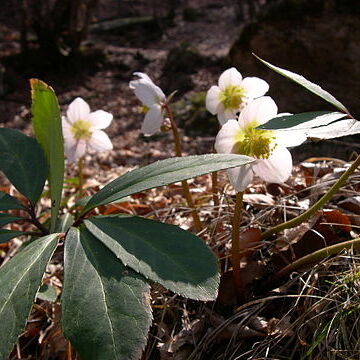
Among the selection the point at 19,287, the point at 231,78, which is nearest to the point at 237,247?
the point at 19,287

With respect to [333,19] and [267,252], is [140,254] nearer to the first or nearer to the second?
[267,252]

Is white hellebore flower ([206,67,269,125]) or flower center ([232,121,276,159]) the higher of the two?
flower center ([232,121,276,159])

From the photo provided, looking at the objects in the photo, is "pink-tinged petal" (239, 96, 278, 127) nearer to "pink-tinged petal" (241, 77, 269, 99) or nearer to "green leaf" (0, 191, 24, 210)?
"pink-tinged petal" (241, 77, 269, 99)

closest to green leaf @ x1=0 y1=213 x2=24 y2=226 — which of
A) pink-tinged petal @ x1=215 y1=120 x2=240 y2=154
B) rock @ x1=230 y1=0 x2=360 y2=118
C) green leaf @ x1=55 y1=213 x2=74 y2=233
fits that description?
green leaf @ x1=55 y1=213 x2=74 y2=233

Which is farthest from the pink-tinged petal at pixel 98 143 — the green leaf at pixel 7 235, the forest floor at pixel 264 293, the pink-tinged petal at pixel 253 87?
the green leaf at pixel 7 235

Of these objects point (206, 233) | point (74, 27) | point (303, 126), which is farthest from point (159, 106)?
point (74, 27)
